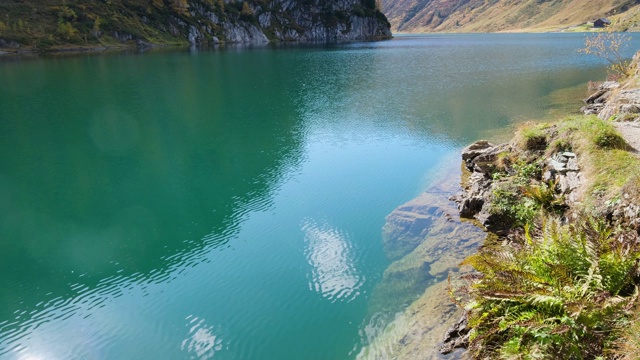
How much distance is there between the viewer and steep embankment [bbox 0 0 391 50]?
106 m

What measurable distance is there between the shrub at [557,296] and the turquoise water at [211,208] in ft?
11.0

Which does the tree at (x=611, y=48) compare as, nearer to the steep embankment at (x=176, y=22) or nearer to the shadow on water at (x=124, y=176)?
the shadow on water at (x=124, y=176)

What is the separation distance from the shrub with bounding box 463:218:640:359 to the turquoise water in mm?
3367

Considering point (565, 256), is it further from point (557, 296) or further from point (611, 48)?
point (611, 48)

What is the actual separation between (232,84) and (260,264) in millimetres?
42532

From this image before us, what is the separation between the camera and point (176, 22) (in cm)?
14275

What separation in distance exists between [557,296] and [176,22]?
15403 cm

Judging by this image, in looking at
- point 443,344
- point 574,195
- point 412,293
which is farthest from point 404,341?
point 574,195

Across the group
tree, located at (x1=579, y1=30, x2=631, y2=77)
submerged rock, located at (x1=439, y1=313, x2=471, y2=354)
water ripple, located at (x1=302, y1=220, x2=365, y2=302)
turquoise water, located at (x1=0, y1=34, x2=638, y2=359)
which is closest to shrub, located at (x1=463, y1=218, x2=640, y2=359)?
submerged rock, located at (x1=439, y1=313, x2=471, y2=354)

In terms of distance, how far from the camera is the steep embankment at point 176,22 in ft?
349

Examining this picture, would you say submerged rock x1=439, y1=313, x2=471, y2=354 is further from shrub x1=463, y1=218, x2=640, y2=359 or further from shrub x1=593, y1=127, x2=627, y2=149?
shrub x1=593, y1=127, x2=627, y2=149

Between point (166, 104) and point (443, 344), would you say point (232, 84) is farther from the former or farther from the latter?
point (443, 344)

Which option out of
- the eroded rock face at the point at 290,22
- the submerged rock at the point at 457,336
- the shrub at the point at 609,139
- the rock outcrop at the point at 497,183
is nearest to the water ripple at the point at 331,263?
the submerged rock at the point at 457,336

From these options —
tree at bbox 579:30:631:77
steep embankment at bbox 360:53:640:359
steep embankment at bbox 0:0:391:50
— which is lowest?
steep embankment at bbox 360:53:640:359
